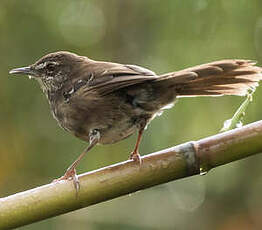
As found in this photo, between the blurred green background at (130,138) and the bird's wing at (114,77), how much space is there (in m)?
1.11

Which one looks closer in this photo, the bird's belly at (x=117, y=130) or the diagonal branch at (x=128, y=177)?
the diagonal branch at (x=128, y=177)

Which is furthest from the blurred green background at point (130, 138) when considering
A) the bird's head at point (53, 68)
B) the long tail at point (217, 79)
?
the long tail at point (217, 79)

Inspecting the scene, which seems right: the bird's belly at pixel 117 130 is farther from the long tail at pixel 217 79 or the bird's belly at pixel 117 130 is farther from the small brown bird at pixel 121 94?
the long tail at pixel 217 79

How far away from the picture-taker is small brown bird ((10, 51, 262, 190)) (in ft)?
12.9

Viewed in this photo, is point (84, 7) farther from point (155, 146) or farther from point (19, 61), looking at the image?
point (155, 146)

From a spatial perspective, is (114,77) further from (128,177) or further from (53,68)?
(128,177)

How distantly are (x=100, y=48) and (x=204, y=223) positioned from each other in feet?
6.72

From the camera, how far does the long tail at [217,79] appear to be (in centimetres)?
358

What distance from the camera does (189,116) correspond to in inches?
218

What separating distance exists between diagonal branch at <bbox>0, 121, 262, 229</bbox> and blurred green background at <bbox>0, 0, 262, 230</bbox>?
8.49ft

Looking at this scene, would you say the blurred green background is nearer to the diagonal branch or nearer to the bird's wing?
the bird's wing

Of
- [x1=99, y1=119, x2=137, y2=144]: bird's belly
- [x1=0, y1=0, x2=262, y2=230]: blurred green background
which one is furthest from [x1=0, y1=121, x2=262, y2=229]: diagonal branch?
[x1=0, y1=0, x2=262, y2=230]: blurred green background

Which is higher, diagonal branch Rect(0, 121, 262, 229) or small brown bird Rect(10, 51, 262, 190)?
diagonal branch Rect(0, 121, 262, 229)

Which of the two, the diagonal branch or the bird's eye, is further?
the bird's eye
